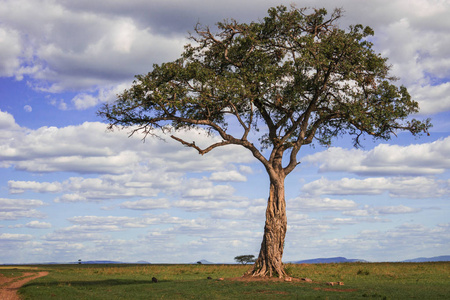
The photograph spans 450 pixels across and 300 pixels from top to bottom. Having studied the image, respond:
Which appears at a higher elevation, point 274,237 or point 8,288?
point 274,237

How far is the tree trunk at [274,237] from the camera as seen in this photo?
36.4 meters

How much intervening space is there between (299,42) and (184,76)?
9765mm

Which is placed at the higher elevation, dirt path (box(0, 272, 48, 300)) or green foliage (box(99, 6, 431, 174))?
green foliage (box(99, 6, 431, 174))

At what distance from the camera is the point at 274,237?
1443 inches

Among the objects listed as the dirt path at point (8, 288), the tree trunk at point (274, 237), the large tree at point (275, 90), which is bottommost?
the dirt path at point (8, 288)

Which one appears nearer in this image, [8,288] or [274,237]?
[274,237]

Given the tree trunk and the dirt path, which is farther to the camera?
the tree trunk

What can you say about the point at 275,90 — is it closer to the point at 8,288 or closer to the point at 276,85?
the point at 276,85

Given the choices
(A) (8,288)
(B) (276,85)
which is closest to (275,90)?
(B) (276,85)

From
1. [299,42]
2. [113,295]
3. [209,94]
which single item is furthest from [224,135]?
[113,295]

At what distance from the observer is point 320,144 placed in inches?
1700

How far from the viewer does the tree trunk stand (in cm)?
3644

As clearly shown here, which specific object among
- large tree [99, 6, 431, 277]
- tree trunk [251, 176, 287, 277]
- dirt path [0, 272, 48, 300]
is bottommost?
dirt path [0, 272, 48, 300]

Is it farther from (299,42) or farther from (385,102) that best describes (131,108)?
(385,102)
